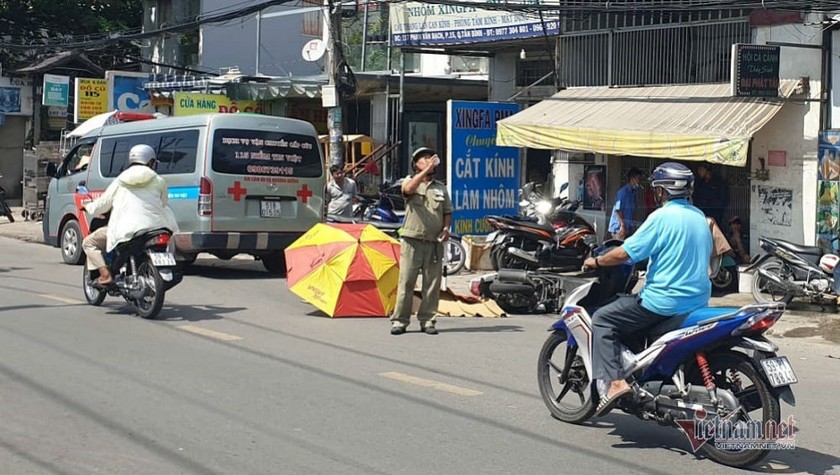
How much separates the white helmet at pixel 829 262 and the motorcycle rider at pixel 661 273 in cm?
694

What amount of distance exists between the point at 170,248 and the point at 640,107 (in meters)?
7.57

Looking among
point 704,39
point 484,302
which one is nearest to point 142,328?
point 484,302

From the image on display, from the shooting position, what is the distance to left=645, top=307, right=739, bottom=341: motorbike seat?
5888 millimetres

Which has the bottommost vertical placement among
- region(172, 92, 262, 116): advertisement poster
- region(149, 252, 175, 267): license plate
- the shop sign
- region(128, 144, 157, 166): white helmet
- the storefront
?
region(149, 252, 175, 267): license plate

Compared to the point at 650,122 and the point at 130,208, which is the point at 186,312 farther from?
the point at 650,122

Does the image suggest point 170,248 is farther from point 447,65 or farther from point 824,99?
point 447,65

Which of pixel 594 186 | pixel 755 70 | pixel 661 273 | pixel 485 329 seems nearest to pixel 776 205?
pixel 755 70

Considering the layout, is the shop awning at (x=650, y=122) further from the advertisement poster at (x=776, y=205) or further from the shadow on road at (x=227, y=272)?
the shadow on road at (x=227, y=272)

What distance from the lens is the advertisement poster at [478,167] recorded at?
680 inches

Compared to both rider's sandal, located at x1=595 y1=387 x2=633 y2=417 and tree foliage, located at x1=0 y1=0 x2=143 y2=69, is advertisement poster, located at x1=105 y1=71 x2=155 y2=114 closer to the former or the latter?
tree foliage, located at x1=0 y1=0 x2=143 y2=69

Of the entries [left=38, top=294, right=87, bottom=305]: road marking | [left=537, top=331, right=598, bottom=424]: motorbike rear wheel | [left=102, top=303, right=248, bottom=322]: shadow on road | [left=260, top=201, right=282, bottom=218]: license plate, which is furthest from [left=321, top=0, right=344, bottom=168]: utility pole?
[left=537, top=331, right=598, bottom=424]: motorbike rear wheel

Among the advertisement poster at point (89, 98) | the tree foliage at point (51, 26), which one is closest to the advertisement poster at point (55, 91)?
the advertisement poster at point (89, 98)

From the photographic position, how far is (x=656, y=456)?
607cm

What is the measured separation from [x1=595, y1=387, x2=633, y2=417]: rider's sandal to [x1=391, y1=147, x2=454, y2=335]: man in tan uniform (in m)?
4.16
